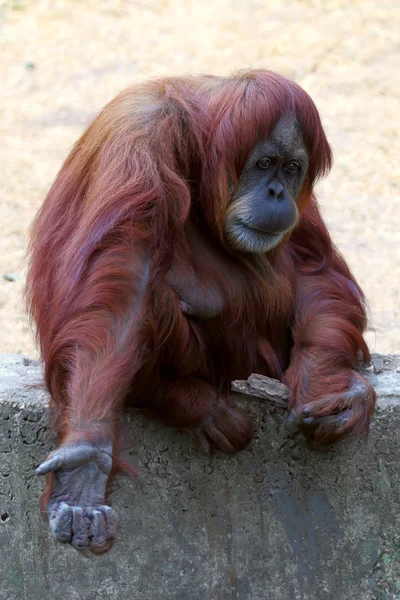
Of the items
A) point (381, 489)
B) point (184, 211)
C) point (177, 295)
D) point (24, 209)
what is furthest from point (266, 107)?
point (24, 209)

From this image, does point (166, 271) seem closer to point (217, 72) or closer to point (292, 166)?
point (292, 166)

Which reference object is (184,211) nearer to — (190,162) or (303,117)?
(190,162)

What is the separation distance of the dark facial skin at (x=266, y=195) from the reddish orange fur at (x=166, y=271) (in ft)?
0.14

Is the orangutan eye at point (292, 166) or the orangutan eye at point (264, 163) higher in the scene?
the orangutan eye at point (264, 163)

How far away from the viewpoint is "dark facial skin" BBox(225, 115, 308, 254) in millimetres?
3018

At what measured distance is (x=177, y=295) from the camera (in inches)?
117

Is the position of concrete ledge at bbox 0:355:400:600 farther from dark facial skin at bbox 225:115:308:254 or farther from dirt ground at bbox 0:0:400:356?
dirt ground at bbox 0:0:400:356

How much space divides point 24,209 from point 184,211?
4.02m

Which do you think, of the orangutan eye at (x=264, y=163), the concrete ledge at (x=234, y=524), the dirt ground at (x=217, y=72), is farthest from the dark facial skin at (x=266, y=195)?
the dirt ground at (x=217, y=72)

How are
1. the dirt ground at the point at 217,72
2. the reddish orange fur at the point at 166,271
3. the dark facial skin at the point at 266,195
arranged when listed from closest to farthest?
the reddish orange fur at the point at 166,271, the dark facial skin at the point at 266,195, the dirt ground at the point at 217,72

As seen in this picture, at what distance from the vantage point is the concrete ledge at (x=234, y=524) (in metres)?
3.10

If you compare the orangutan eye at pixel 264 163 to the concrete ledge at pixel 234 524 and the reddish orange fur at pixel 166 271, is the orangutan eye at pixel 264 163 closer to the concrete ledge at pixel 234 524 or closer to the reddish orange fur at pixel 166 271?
the reddish orange fur at pixel 166 271

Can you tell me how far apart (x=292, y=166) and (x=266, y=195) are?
0.14 m

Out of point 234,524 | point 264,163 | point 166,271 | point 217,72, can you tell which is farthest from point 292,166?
point 217,72
